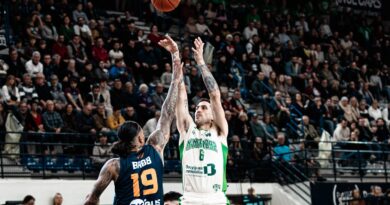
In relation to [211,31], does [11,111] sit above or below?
below

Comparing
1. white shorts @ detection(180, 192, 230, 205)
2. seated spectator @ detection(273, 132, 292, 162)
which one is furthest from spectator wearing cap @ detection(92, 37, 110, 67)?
white shorts @ detection(180, 192, 230, 205)

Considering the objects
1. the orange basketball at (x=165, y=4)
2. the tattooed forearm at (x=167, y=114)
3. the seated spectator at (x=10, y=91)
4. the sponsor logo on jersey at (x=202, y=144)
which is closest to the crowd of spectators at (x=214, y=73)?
the seated spectator at (x=10, y=91)

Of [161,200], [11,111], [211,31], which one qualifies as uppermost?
[211,31]

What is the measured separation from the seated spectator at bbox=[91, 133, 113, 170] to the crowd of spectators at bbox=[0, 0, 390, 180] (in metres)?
0.06

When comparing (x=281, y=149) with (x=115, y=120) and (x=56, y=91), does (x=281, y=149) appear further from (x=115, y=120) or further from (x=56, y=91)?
(x=56, y=91)

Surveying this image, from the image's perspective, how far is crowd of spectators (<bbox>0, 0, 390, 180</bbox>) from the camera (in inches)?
693

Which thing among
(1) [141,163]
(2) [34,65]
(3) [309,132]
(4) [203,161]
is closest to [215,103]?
(4) [203,161]

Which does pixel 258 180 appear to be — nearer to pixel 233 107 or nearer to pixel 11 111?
pixel 233 107

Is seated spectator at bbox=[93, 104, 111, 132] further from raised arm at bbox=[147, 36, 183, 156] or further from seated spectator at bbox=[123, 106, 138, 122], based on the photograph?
raised arm at bbox=[147, 36, 183, 156]

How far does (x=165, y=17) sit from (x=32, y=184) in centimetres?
964

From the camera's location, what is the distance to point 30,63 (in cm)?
1791

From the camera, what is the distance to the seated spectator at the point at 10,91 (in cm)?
1686

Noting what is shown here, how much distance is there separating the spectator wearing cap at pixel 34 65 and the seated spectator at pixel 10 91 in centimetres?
78

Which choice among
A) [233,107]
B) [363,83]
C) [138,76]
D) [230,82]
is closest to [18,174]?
[138,76]
